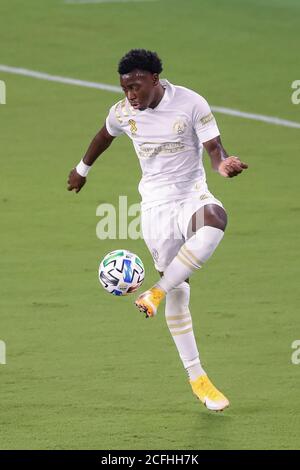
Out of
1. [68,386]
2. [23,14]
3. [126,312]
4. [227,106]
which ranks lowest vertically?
[68,386]

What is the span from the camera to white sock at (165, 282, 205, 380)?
10102 mm

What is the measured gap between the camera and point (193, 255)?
31.3ft

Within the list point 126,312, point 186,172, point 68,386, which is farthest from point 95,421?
point 126,312

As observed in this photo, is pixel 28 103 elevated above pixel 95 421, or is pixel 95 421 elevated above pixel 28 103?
pixel 28 103

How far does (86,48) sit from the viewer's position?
72.5 ft

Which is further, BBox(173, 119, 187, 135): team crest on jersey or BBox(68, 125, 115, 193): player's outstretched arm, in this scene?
BBox(68, 125, 115, 193): player's outstretched arm

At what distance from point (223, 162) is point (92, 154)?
1.53 metres

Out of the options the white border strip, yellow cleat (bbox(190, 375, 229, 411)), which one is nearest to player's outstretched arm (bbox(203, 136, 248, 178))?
yellow cleat (bbox(190, 375, 229, 411))

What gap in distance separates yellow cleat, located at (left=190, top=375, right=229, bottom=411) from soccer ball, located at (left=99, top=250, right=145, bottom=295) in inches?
33.0

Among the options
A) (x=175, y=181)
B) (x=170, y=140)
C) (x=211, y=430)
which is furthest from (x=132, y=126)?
(x=211, y=430)

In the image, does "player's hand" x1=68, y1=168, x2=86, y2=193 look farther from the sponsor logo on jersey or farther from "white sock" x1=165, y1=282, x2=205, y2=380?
the sponsor logo on jersey
